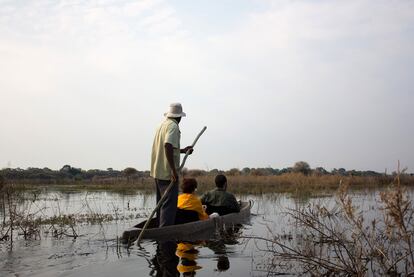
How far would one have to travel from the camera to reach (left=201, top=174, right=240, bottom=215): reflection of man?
11062 millimetres

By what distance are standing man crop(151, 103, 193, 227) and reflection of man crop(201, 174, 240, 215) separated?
9.04 feet

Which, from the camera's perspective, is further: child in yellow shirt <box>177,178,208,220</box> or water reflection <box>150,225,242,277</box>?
child in yellow shirt <box>177,178,208,220</box>

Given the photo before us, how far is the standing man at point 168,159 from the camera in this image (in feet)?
25.9

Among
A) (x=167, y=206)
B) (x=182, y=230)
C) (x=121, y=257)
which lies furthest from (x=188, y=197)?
(x=121, y=257)

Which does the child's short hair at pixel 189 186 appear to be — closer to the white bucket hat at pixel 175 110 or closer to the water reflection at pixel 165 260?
the water reflection at pixel 165 260

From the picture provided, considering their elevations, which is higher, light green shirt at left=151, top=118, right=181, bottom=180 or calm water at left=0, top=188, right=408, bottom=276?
light green shirt at left=151, top=118, right=181, bottom=180

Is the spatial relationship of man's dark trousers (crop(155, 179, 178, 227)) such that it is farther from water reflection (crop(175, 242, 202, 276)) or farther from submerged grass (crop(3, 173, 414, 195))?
submerged grass (crop(3, 173, 414, 195))

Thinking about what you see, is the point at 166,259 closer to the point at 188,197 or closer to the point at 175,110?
the point at 188,197

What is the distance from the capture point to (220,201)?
36.5 ft

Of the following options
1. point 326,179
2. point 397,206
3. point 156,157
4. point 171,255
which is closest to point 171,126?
point 156,157

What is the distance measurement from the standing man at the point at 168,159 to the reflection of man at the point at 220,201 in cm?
276

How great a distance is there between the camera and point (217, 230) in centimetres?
912

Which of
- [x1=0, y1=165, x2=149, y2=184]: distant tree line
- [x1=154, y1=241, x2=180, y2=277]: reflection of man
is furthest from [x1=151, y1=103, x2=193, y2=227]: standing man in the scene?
[x1=0, y1=165, x2=149, y2=184]: distant tree line

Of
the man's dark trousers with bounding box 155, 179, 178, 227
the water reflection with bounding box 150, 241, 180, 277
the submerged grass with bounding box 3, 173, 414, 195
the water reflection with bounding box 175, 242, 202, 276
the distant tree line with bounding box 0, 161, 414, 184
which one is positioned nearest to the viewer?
the water reflection with bounding box 150, 241, 180, 277
